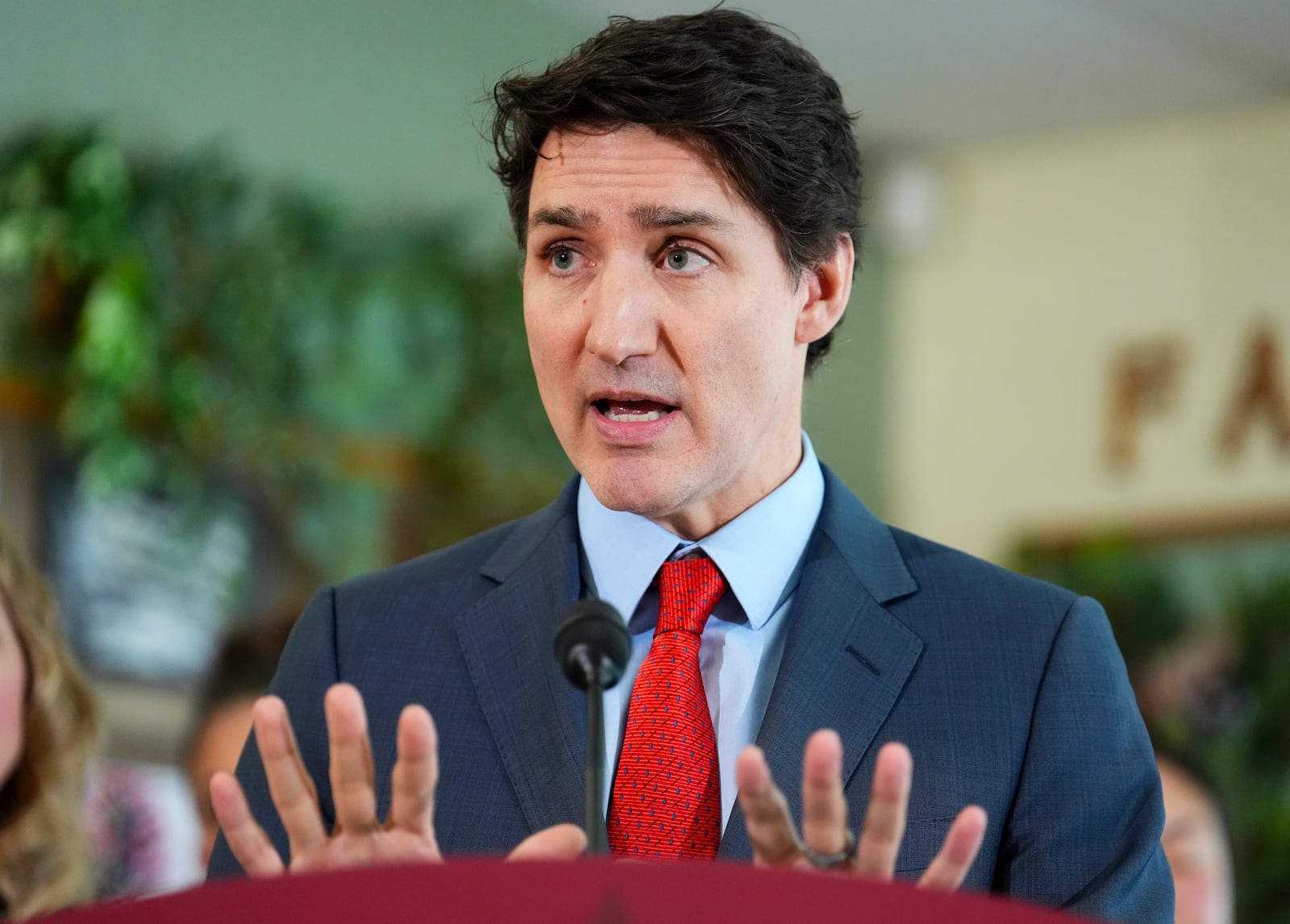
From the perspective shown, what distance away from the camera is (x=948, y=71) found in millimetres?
5082

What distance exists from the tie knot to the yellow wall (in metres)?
3.93

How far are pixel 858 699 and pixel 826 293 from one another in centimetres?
40

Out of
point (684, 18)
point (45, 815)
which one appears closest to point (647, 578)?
point (684, 18)

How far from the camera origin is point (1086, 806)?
146 cm

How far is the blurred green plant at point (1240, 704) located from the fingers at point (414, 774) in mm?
3893

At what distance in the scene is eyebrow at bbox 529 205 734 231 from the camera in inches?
58.3

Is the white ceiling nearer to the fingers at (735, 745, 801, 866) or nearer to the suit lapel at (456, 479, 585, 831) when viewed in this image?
the suit lapel at (456, 479, 585, 831)

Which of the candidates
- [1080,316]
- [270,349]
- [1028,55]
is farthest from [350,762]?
[1080,316]

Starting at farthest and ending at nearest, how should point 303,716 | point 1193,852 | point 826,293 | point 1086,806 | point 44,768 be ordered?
point 1193,852 → point 44,768 → point 826,293 → point 303,716 → point 1086,806

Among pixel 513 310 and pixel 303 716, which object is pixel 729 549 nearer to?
pixel 303 716

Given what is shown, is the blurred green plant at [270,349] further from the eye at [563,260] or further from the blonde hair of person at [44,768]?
the eye at [563,260]

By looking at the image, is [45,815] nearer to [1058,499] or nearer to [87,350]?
[87,350]

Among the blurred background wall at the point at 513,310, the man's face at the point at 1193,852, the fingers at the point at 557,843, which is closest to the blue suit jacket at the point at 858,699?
the fingers at the point at 557,843

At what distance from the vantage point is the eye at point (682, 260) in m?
1.50
